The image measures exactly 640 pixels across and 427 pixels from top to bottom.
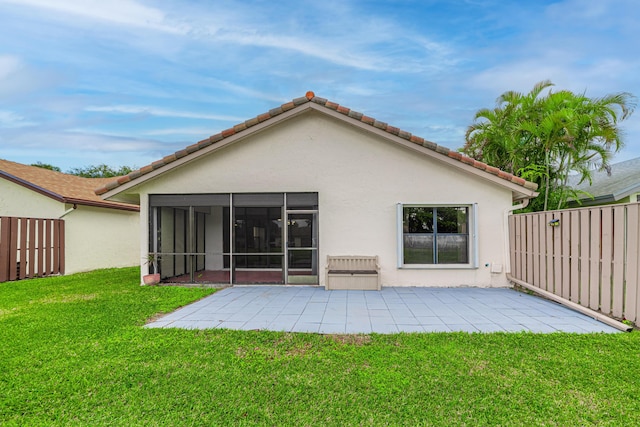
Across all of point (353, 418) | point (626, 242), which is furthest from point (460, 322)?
point (353, 418)

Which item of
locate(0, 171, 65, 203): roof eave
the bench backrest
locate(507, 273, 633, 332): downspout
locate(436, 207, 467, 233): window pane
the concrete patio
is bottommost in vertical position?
the concrete patio

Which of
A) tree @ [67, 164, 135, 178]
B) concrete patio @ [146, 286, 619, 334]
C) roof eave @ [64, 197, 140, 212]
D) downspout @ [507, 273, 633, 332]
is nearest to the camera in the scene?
downspout @ [507, 273, 633, 332]

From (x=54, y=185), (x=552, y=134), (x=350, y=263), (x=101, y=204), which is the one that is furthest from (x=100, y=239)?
(x=552, y=134)

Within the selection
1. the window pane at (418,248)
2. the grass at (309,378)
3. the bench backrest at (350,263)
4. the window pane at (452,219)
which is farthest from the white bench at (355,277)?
the grass at (309,378)

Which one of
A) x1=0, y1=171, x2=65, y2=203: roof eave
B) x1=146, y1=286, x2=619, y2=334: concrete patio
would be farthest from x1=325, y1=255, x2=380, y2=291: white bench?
x1=0, y1=171, x2=65, y2=203: roof eave

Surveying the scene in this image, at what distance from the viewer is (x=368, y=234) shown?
8.54 metres

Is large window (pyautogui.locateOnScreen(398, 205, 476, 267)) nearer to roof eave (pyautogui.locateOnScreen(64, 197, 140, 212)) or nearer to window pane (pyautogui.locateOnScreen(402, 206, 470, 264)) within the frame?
window pane (pyautogui.locateOnScreen(402, 206, 470, 264))

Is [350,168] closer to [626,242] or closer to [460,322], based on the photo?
[460,322]

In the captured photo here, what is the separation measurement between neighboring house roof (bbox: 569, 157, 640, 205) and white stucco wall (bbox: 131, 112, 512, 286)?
5.71 metres

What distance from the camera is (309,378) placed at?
11.3 ft

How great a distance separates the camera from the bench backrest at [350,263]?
A: 8.45 m

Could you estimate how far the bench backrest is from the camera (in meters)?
8.45

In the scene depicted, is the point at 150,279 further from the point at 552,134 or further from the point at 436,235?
the point at 552,134

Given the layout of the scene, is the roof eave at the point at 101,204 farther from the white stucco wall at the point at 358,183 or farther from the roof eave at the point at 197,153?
the white stucco wall at the point at 358,183
